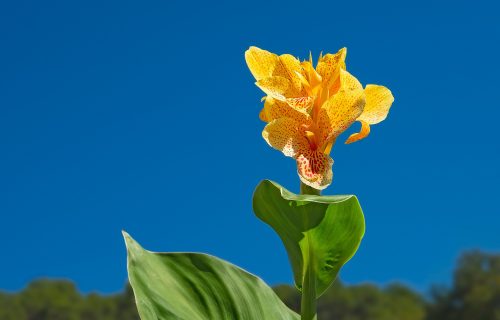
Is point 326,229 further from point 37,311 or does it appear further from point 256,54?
point 37,311

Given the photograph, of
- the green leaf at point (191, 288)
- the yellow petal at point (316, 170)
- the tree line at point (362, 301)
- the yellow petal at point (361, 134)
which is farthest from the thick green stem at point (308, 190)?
the tree line at point (362, 301)

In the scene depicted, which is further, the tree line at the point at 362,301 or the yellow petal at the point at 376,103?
the tree line at the point at 362,301

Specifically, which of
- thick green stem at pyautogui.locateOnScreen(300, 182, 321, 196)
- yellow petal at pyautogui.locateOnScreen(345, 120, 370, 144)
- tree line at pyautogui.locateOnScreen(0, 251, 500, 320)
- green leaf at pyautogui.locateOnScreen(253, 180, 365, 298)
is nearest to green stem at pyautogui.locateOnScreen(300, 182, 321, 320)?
green leaf at pyautogui.locateOnScreen(253, 180, 365, 298)

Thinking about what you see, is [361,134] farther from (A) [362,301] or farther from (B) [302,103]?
(A) [362,301]

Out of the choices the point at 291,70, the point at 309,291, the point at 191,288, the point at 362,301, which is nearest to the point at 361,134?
the point at 291,70

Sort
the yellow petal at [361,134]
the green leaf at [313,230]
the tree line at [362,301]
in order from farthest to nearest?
the tree line at [362,301], the yellow petal at [361,134], the green leaf at [313,230]

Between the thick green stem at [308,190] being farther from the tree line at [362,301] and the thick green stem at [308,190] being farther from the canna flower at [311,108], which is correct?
the tree line at [362,301]

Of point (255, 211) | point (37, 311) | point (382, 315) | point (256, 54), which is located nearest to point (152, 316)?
point (255, 211)
